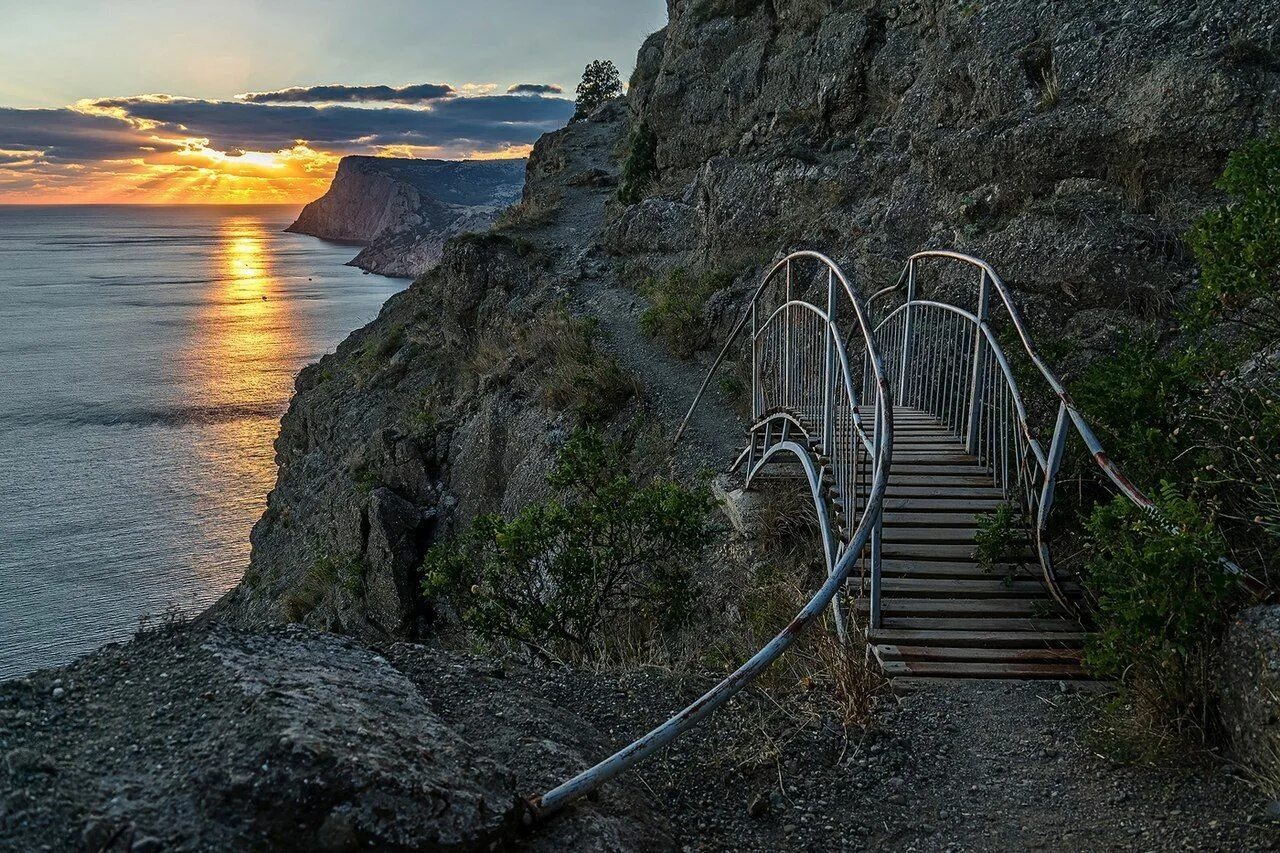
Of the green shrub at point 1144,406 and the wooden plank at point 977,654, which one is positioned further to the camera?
the green shrub at point 1144,406

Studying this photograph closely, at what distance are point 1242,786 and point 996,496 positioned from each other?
3.35 m

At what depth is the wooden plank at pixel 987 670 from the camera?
A: 5.34m

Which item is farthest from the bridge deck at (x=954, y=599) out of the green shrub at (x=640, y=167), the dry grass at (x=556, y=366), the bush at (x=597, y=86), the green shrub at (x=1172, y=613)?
the bush at (x=597, y=86)

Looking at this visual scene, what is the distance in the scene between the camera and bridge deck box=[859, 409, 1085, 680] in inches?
217

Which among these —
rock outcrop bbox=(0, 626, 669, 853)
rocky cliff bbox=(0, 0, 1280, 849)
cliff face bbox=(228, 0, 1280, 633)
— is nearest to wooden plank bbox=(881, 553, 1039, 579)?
rocky cliff bbox=(0, 0, 1280, 849)

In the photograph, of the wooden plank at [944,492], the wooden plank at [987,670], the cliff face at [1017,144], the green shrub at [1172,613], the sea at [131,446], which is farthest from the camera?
the sea at [131,446]

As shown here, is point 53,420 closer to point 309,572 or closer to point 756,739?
point 309,572

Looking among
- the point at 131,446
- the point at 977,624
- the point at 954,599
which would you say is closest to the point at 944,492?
the point at 954,599

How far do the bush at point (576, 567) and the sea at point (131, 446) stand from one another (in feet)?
31.6

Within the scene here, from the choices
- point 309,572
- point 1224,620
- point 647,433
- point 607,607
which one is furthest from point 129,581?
point 1224,620

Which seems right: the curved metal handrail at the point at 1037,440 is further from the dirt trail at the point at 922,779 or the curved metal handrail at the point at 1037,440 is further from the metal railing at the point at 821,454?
the dirt trail at the point at 922,779

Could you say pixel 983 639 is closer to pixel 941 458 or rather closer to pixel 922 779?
pixel 922 779

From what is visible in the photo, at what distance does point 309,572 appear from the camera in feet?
63.2

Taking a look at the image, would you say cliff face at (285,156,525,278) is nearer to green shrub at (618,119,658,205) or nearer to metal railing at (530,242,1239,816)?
green shrub at (618,119,658,205)
